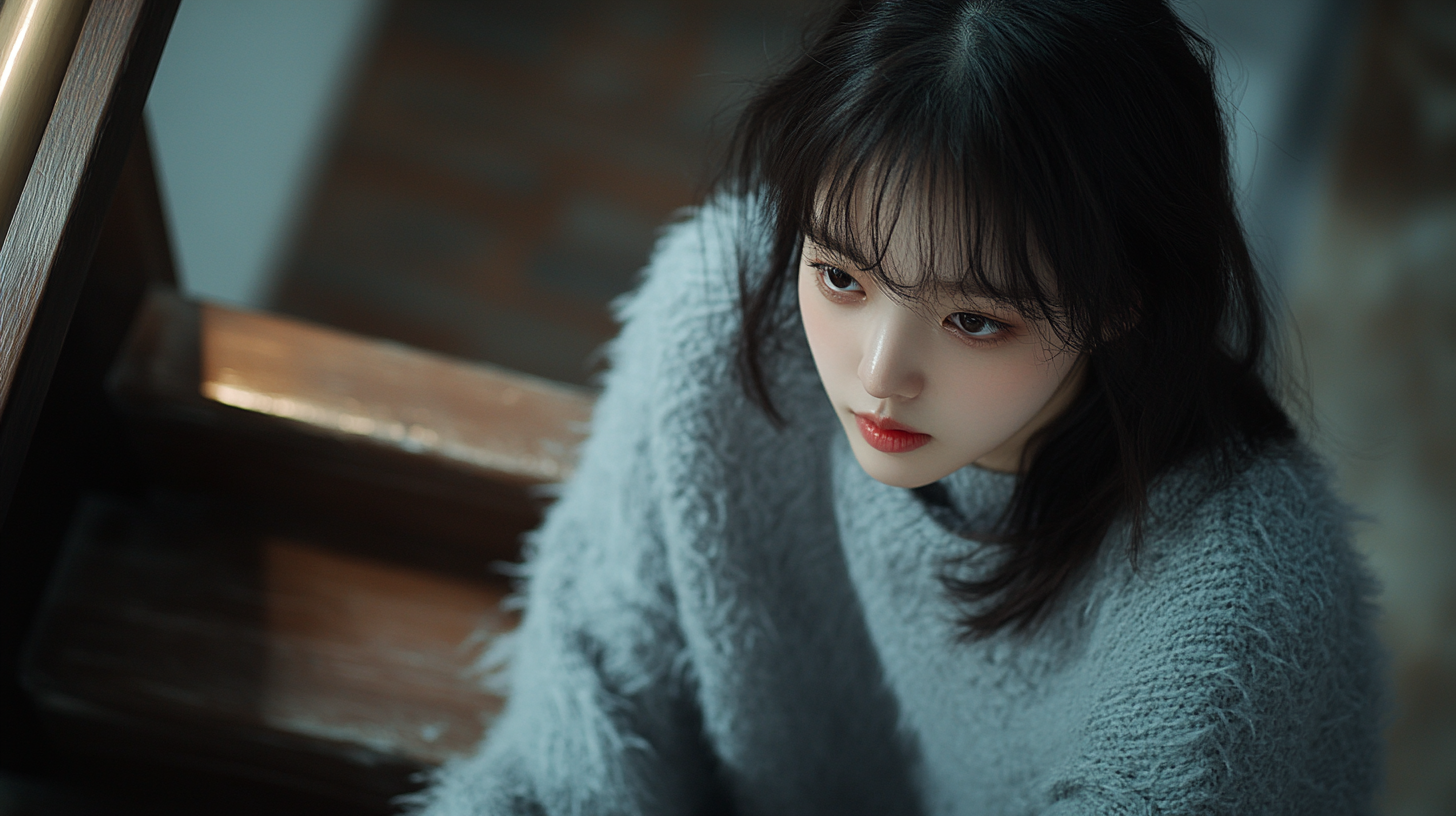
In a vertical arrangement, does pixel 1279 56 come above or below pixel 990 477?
above

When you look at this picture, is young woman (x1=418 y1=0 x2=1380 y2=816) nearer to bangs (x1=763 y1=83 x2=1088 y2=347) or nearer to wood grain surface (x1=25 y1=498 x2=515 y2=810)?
bangs (x1=763 y1=83 x2=1088 y2=347)

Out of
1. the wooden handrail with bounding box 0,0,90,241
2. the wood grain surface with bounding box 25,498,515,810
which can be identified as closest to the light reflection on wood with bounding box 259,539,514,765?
the wood grain surface with bounding box 25,498,515,810

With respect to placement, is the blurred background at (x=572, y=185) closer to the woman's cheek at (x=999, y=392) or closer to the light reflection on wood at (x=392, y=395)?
the light reflection on wood at (x=392, y=395)

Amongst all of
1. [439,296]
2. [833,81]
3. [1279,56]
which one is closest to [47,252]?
[833,81]

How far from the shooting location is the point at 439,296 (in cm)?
152

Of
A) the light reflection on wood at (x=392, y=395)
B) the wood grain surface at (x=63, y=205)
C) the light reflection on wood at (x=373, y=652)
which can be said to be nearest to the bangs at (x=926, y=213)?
the wood grain surface at (x=63, y=205)

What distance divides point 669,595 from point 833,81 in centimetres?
42

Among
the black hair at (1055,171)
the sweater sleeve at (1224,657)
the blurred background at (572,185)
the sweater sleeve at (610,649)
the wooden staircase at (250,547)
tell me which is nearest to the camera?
the black hair at (1055,171)

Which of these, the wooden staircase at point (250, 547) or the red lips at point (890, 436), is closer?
the red lips at point (890, 436)

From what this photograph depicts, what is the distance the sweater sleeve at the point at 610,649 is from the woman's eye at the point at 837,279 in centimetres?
21

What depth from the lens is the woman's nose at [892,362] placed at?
1.60 feet

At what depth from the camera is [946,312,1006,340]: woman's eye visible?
481 millimetres

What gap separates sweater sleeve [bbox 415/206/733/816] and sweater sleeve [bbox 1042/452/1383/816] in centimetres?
31

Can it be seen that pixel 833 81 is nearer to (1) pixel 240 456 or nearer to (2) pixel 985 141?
(2) pixel 985 141
